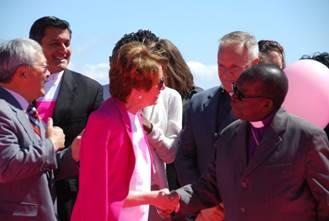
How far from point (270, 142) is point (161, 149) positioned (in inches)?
46.4

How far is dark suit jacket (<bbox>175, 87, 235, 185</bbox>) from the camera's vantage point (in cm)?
395

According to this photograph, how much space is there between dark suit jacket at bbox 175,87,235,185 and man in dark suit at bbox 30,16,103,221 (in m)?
1.05

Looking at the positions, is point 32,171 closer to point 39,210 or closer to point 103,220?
point 39,210

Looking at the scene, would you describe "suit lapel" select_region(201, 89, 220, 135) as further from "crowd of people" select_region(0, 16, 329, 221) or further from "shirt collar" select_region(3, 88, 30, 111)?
"shirt collar" select_region(3, 88, 30, 111)

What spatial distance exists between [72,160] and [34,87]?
605mm

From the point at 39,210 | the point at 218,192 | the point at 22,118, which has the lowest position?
the point at 39,210

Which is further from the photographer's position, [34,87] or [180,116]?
[180,116]

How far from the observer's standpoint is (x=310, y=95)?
361cm

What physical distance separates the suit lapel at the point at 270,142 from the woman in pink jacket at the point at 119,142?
683mm

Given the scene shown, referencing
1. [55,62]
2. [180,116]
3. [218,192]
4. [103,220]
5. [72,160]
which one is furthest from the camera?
[55,62]

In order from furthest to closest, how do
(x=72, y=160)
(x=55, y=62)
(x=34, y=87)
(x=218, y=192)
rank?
1. (x=55, y=62)
2. (x=72, y=160)
3. (x=34, y=87)
4. (x=218, y=192)

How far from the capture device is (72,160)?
156 inches

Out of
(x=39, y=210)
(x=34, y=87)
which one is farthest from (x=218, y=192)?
(x=34, y=87)

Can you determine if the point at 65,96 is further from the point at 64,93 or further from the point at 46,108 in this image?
the point at 46,108
